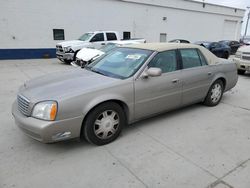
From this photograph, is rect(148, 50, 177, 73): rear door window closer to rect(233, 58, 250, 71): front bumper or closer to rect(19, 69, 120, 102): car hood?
rect(19, 69, 120, 102): car hood

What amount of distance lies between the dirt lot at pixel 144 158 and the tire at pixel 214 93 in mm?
771

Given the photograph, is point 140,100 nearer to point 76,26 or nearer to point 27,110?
point 27,110

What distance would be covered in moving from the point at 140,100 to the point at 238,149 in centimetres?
165

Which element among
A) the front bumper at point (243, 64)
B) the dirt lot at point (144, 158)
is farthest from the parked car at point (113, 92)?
the front bumper at point (243, 64)

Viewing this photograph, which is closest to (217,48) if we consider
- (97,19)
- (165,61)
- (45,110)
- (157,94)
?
(97,19)

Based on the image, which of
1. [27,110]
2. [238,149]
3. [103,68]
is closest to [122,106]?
[103,68]

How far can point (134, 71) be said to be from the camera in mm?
3449

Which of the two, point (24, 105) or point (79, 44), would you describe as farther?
point (79, 44)

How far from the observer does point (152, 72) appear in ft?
11.0

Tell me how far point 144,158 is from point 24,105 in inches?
72.0

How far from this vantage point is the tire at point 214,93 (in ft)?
15.6

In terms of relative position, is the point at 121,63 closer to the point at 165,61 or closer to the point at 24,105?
the point at 165,61

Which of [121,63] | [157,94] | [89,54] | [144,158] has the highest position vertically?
[121,63]

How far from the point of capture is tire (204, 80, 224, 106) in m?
4.76
